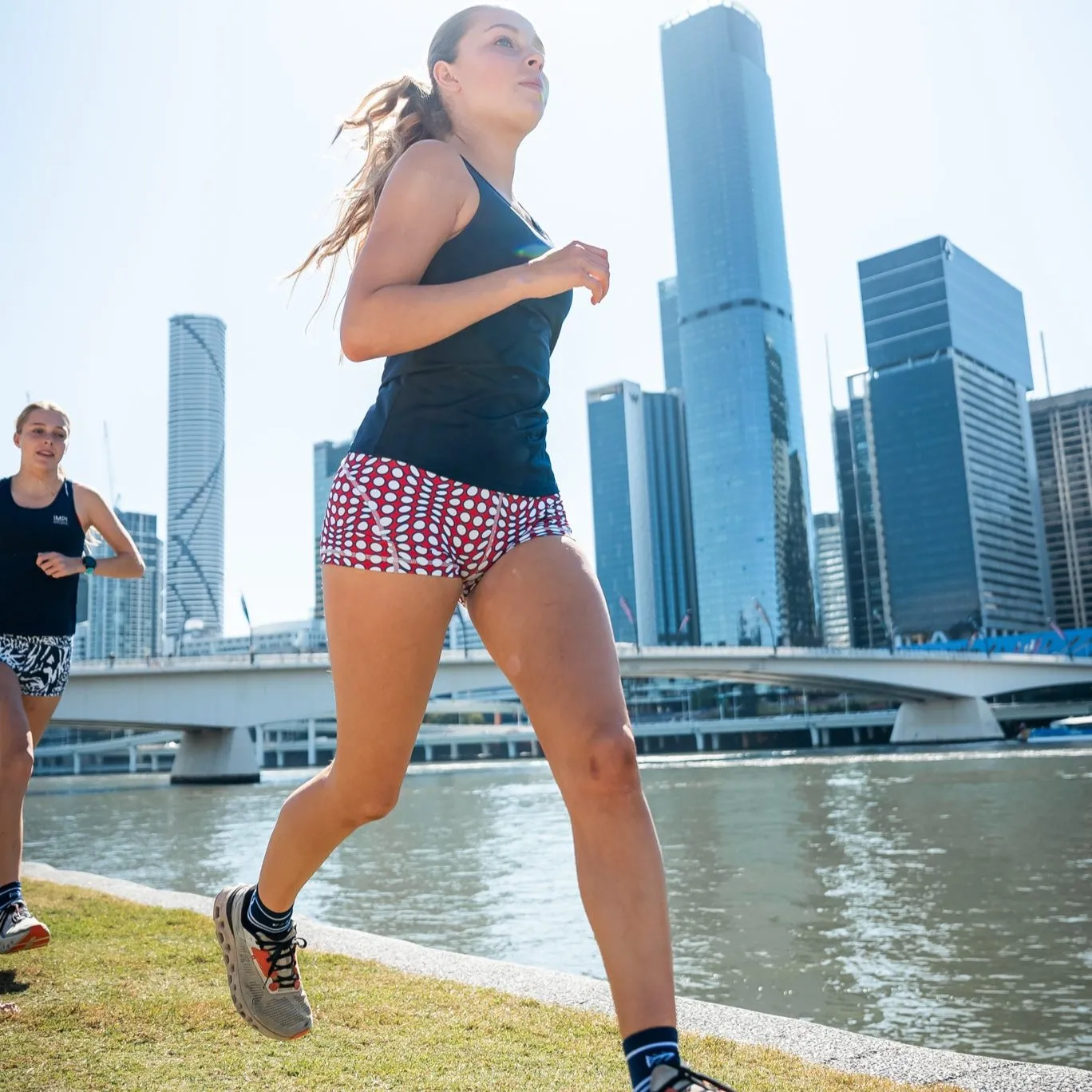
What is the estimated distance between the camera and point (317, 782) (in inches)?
97.6

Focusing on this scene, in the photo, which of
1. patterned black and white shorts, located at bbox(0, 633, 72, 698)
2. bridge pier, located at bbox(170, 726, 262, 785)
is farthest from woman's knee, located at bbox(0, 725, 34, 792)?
bridge pier, located at bbox(170, 726, 262, 785)

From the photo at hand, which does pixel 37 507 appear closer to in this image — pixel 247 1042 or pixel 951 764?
pixel 247 1042

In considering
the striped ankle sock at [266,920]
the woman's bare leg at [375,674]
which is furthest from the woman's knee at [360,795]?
the striped ankle sock at [266,920]

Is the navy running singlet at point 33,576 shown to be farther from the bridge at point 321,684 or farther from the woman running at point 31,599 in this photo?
the bridge at point 321,684

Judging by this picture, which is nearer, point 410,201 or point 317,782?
point 410,201

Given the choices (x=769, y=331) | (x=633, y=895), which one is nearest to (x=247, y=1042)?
(x=633, y=895)

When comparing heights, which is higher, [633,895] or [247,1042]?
[633,895]

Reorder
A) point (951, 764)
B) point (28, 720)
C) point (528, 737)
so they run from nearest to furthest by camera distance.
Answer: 1. point (28, 720)
2. point (951, 764)
3. point (528, 737)

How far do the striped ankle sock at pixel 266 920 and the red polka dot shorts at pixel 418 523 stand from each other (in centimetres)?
92

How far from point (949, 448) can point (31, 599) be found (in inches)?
5228

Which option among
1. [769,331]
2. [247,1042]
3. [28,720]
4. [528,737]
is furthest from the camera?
[769,331]

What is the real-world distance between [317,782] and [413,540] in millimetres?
675

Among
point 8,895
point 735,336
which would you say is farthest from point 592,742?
point 735,336

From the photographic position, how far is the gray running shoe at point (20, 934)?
13.0 ft
